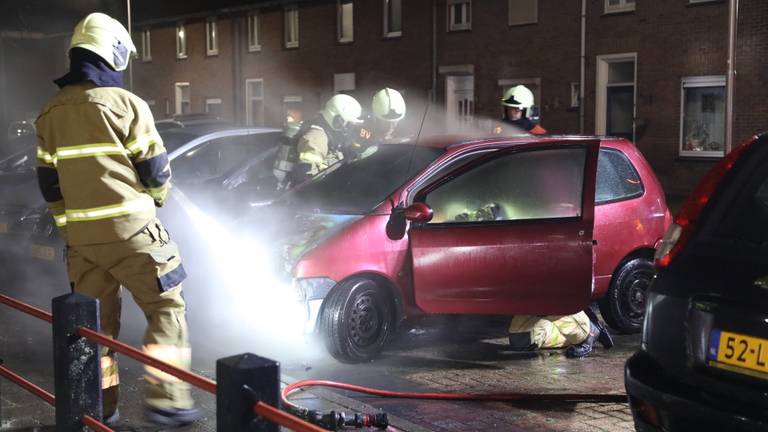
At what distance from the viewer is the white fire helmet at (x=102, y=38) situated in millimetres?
4863

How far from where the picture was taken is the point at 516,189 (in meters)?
7.64

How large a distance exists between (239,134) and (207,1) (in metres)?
24.7

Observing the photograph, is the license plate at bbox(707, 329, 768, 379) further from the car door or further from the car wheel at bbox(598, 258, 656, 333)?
the car wheel at bbox(598, 258, 656, 333)

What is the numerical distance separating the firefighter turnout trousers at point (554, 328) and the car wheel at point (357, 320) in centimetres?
97

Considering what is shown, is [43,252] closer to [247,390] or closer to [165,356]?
[165,356]

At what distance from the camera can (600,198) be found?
26.1 ft

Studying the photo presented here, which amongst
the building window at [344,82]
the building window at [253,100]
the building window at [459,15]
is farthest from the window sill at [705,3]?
the building window at [253,100]

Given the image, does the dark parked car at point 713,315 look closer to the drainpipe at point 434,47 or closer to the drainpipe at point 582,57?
the drainpipe at point 582,57

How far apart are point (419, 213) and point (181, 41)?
33.4m

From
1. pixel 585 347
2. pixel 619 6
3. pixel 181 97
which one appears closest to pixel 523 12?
pixel 619 6

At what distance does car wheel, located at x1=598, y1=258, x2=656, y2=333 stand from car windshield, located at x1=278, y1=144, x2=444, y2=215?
1807 mm

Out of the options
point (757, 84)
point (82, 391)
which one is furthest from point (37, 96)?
point (82, 391)

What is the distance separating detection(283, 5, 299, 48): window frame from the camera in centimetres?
3347

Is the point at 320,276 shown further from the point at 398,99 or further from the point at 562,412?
the point at 398,99
